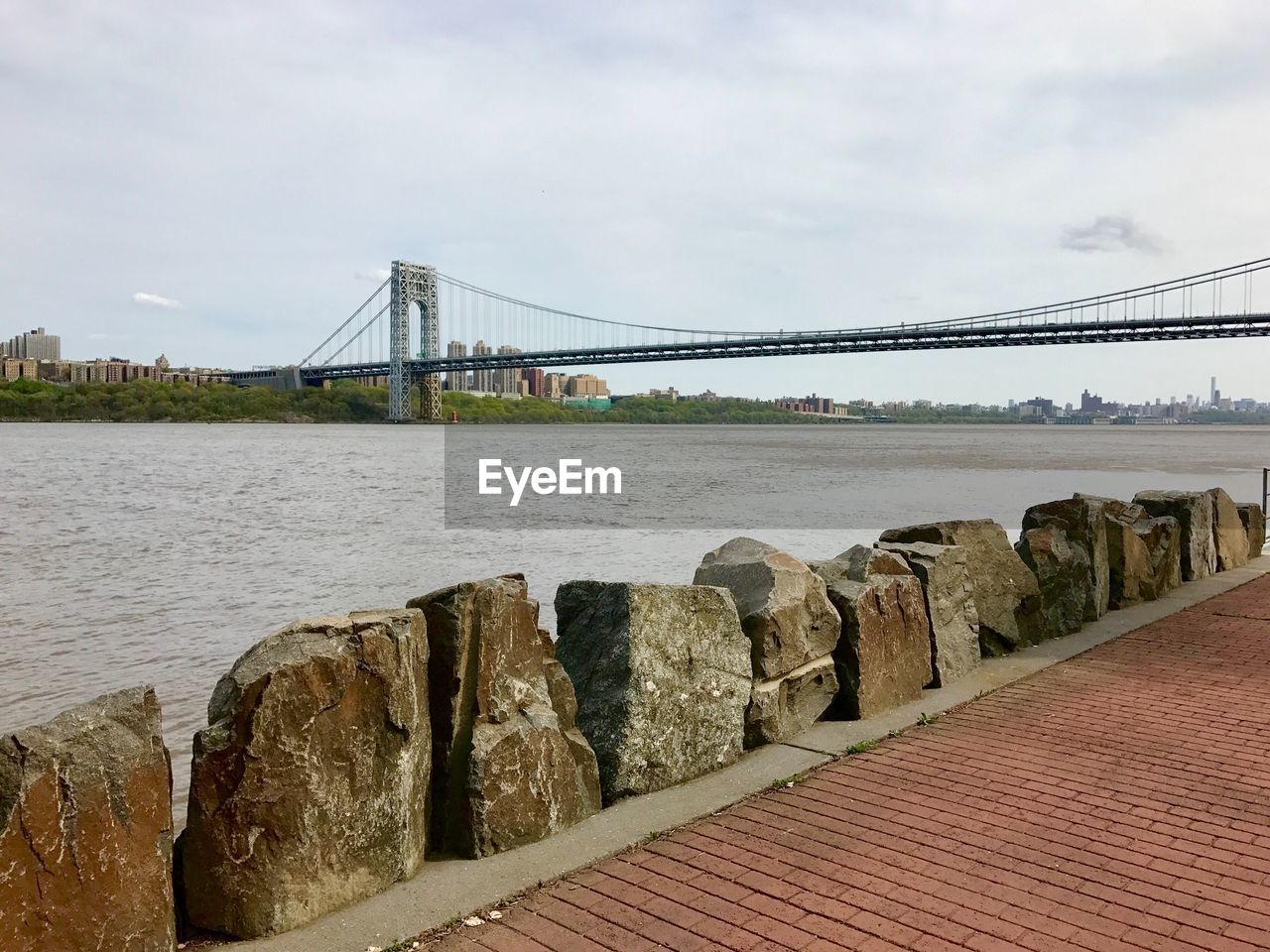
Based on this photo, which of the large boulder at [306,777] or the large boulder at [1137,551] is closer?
the large boulder at [306,777]

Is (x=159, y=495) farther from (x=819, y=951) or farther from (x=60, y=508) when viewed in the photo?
(x=819, y=951)

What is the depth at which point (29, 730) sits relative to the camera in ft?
8.59

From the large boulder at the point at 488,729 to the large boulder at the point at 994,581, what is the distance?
348 centimetres

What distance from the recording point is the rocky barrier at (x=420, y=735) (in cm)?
265

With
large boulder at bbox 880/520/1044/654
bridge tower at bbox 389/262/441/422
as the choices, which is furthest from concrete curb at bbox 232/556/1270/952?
bridge tower at bbox 389/262/441/422

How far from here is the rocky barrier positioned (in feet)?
8.68

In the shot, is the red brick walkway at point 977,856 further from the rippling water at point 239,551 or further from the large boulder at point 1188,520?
the large boulder at point 1188,520

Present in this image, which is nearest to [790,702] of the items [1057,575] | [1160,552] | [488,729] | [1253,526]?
[488,729]

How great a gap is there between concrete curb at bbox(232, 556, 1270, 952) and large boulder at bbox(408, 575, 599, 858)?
4.0 inches

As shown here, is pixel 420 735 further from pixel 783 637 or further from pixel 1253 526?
pixel 1253 526

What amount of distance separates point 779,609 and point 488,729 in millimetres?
1655

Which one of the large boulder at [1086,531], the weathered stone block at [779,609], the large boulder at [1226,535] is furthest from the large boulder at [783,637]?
the large boulder at [1226,535]

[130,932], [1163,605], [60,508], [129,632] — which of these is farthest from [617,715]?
[60,508]

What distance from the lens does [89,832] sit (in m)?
2.62
